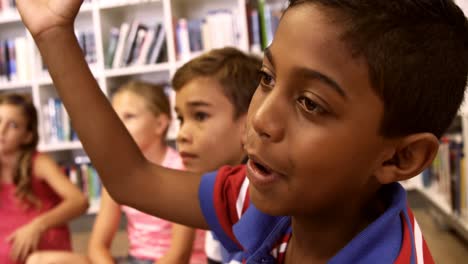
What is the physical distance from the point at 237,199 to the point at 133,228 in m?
1.01

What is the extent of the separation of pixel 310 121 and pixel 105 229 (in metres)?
1.32

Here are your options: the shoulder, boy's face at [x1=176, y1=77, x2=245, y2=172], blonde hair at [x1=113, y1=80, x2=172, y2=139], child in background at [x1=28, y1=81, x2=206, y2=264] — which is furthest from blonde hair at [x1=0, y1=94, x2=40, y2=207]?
boy's face at [x1=176, y1=77, x2=245, y2=172]

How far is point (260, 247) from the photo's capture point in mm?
661

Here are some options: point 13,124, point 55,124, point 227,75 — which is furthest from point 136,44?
point 227,75

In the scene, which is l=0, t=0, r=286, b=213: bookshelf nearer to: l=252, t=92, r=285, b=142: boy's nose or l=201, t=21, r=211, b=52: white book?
l=201, t=21, r=211, b=52: white book

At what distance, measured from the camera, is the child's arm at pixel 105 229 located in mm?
1603

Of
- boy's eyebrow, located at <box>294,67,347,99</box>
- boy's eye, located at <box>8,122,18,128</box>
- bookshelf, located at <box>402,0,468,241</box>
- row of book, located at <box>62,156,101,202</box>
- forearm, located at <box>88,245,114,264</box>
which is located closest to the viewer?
boy's eyebrow, located at <box>294,67,347,99</box>

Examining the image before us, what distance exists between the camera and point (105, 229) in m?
1.66

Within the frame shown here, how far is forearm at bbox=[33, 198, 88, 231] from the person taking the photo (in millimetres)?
1665

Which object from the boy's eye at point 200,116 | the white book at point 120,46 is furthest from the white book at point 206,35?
the boy's eye at point 200,116

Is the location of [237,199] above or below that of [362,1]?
below

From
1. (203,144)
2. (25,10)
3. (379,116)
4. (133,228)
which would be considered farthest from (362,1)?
(133,228)

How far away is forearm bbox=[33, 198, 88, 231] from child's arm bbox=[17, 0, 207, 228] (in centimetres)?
107

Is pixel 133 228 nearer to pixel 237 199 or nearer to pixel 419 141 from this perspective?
pixel 237 199
